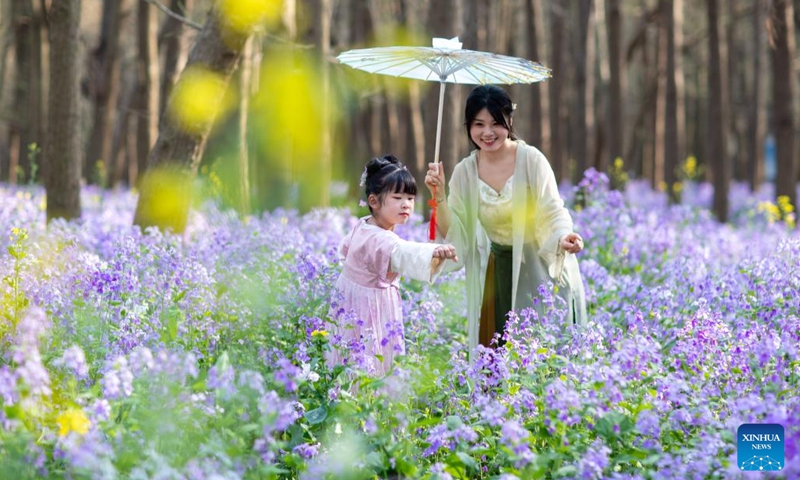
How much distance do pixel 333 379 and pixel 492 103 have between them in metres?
1.78

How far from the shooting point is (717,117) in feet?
50.7

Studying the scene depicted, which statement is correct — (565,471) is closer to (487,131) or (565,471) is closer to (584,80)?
(487,131)

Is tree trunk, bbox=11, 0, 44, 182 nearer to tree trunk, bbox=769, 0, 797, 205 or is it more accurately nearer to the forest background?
the forest background

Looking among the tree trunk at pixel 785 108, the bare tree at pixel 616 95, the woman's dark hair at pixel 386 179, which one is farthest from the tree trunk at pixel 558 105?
the woman's dark hair at pixel 386 179

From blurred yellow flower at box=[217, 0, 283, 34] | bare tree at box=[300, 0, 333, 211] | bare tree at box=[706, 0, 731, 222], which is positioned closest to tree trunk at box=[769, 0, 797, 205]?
bare tree at box=[706, 0, 731, 222]

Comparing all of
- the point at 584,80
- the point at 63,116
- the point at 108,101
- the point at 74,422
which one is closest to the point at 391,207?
the point at 74,422

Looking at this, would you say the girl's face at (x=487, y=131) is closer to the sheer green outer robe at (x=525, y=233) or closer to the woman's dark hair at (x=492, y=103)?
the woman's dark hair at (x=492, y=103)

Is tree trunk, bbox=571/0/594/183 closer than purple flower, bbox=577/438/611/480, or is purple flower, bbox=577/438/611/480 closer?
purple flower, bbox=577/438/611/480

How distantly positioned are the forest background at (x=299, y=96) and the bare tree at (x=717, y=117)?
0.08 ft

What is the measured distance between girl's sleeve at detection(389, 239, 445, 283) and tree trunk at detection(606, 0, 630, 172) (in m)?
11.2

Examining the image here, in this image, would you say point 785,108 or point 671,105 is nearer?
point 785,108

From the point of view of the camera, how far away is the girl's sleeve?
4.33m

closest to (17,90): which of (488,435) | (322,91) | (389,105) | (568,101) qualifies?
(389,105)

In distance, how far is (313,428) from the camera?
4320 mm
